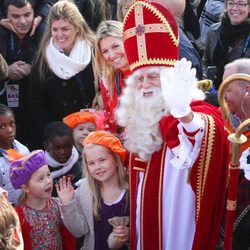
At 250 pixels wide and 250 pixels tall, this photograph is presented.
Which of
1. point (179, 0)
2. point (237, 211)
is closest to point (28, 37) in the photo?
point (179, 0)

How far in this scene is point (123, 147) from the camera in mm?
4324

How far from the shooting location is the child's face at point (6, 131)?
4.95m

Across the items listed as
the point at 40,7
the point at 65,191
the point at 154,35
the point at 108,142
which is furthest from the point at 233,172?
the point at 40,7

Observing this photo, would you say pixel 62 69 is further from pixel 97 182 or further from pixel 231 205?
pixel 231 205

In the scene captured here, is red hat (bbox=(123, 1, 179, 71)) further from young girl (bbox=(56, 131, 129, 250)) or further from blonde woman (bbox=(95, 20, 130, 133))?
blonde woman (bbox=(95, 20, 130, 133))

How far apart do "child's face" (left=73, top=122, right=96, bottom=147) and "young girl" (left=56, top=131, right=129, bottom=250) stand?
116 cm

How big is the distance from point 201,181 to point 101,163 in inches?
33.2

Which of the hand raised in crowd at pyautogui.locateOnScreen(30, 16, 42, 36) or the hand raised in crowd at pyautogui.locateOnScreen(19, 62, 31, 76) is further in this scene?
the hand raised in crowd at pyautogui.locateOnScreen(30, 16, 42, 36)

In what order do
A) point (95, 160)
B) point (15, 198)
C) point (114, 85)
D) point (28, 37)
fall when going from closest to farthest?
point (95, 160)
point (15, 198)
point (114, 85)
point (28, 37)

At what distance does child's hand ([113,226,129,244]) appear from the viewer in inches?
162

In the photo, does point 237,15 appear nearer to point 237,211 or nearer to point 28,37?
point 28,37

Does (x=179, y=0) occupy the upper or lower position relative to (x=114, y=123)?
upper

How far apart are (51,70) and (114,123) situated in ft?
3.35

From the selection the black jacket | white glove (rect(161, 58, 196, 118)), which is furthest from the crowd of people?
the black jacket
